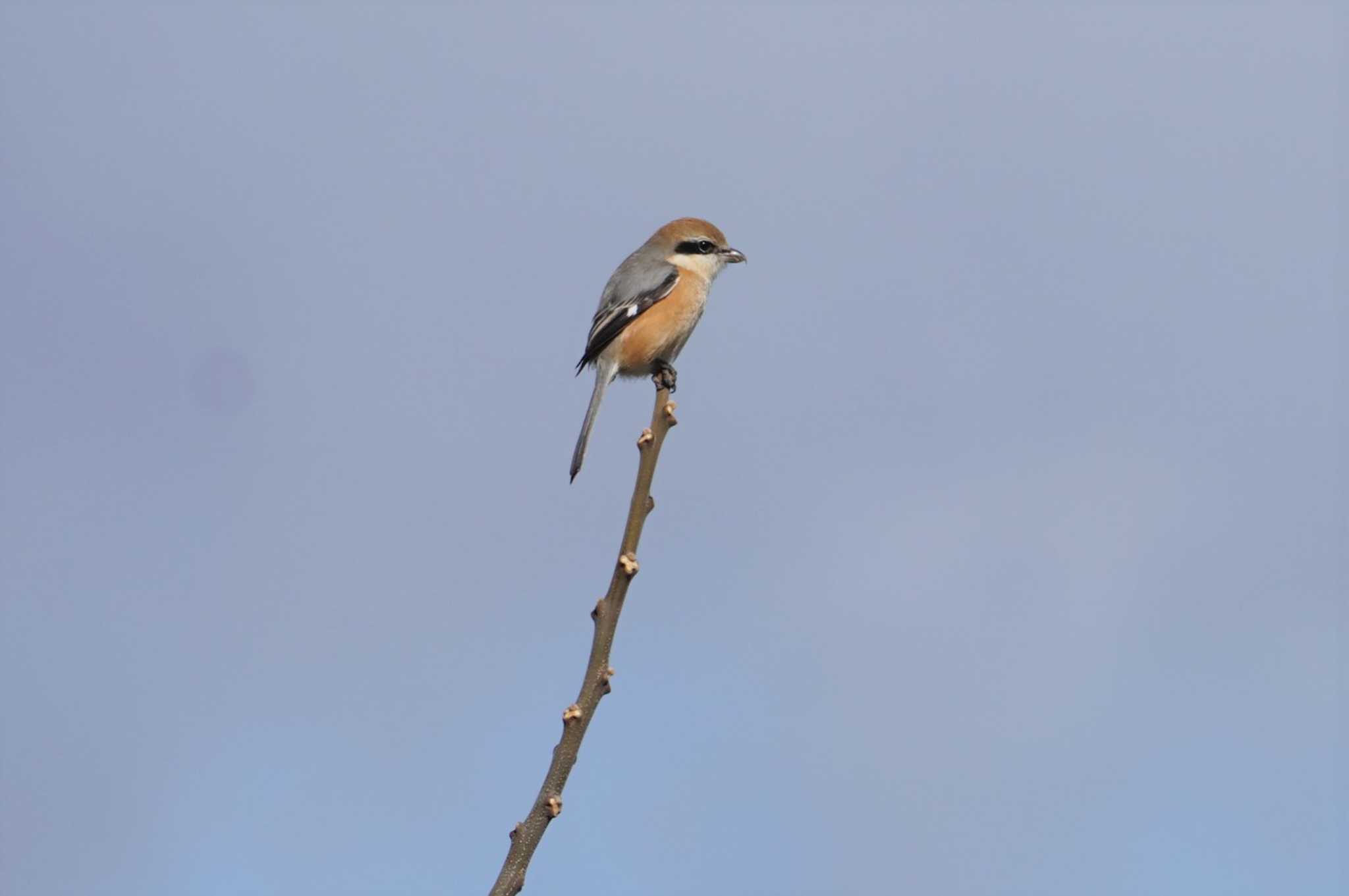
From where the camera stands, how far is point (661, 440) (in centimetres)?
312

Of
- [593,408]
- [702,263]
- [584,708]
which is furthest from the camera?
[702,263]

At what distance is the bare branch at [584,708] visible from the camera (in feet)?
8.11

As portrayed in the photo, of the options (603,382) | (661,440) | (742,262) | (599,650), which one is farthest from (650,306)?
(599,650)

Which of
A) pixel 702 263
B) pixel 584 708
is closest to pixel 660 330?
pixel 702 263

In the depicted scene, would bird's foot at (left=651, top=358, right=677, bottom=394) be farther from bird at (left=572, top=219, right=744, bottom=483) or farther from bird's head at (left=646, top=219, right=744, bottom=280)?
bird's head at (left=646, top=219, right=744, bottom=280)

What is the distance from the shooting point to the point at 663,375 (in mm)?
7285

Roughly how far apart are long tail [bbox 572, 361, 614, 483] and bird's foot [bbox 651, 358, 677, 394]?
0.24 metres

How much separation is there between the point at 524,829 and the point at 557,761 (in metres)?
0.14

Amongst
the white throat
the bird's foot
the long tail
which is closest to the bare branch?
the long tail

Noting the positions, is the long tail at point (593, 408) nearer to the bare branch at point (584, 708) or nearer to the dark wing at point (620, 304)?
the dark wing at point (620, 304)

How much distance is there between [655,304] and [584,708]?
16.7 ft

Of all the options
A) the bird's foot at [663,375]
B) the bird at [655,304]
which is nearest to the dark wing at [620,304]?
the bird at [655,304]

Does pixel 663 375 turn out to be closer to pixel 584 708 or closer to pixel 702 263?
pixel 702 263

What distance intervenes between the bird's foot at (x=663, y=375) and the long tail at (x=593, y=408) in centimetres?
24
